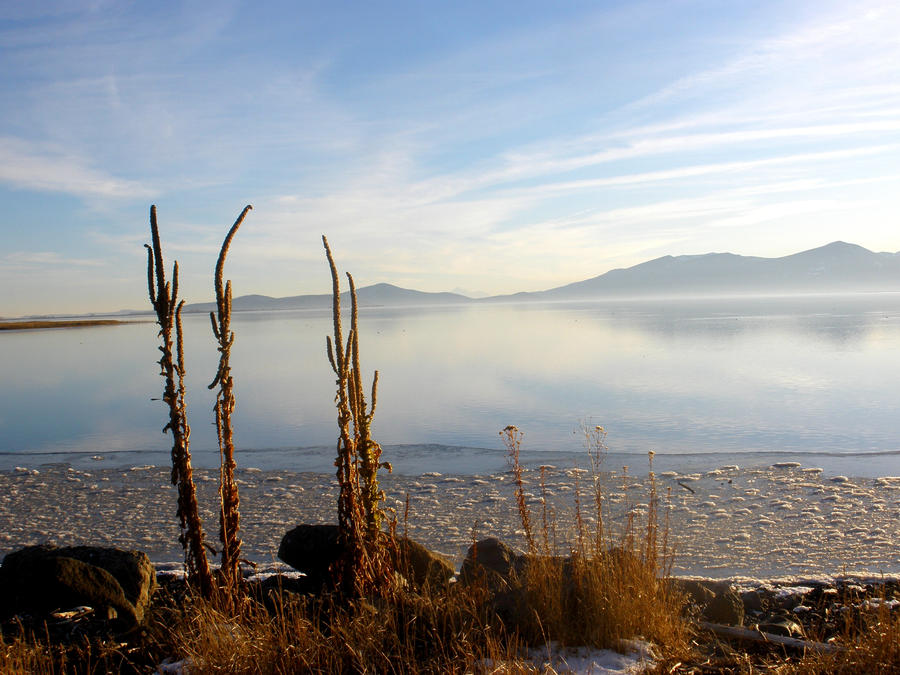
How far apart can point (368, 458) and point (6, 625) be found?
2302 millimetres

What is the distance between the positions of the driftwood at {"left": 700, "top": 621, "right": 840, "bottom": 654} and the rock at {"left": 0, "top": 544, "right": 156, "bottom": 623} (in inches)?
124

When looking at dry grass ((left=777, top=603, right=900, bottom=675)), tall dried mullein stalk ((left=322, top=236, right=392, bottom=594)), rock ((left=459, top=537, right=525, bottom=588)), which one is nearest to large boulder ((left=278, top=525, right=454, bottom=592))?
rock ((left=459, top=537, right=525, bottom=588))

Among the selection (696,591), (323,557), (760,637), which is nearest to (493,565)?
(323,557)

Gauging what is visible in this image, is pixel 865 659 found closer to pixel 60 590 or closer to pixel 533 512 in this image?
pixel 533 512

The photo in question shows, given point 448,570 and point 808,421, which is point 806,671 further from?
point 808,421

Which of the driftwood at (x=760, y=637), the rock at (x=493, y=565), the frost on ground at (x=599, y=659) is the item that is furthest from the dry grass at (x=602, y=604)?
the rock at (x=493, y=565)

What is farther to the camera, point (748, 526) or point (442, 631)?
point (748, 526)

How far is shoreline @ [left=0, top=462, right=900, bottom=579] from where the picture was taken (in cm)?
524

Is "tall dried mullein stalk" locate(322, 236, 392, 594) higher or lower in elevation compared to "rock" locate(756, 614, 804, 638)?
higher

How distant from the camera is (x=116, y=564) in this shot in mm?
4270

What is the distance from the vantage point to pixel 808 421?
10.8m

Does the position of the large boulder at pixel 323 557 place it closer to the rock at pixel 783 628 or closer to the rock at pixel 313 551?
the rock at pixel 313 551

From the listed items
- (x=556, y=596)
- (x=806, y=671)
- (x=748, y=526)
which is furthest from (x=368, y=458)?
(x=748, y=526)

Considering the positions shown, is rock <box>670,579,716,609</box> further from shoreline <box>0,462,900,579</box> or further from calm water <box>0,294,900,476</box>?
calm water <box>0,294,900,476</box>
